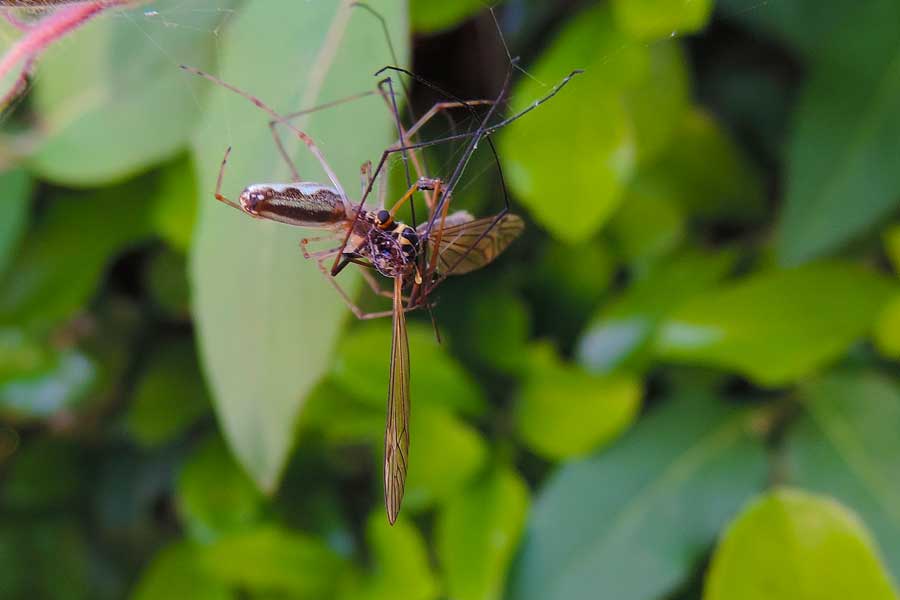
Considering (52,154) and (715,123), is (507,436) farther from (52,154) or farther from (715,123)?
(52,154)

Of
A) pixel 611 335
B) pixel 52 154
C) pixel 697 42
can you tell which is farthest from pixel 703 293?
pixel 52 154

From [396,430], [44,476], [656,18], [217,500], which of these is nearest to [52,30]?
[396,430]

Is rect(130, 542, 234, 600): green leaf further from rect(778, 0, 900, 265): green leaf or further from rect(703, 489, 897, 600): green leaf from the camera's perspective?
rect(778, 0, 900, 265): green leaf

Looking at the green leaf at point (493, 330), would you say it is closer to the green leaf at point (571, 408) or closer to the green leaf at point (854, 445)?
the green leaf at point (571, 408)

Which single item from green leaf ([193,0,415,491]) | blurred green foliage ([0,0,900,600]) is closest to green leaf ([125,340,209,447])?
blurred green foliage ([0,0,900,600])

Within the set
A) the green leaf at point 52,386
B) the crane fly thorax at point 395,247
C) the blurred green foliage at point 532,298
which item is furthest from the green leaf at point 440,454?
the green leaf at point 52,386
